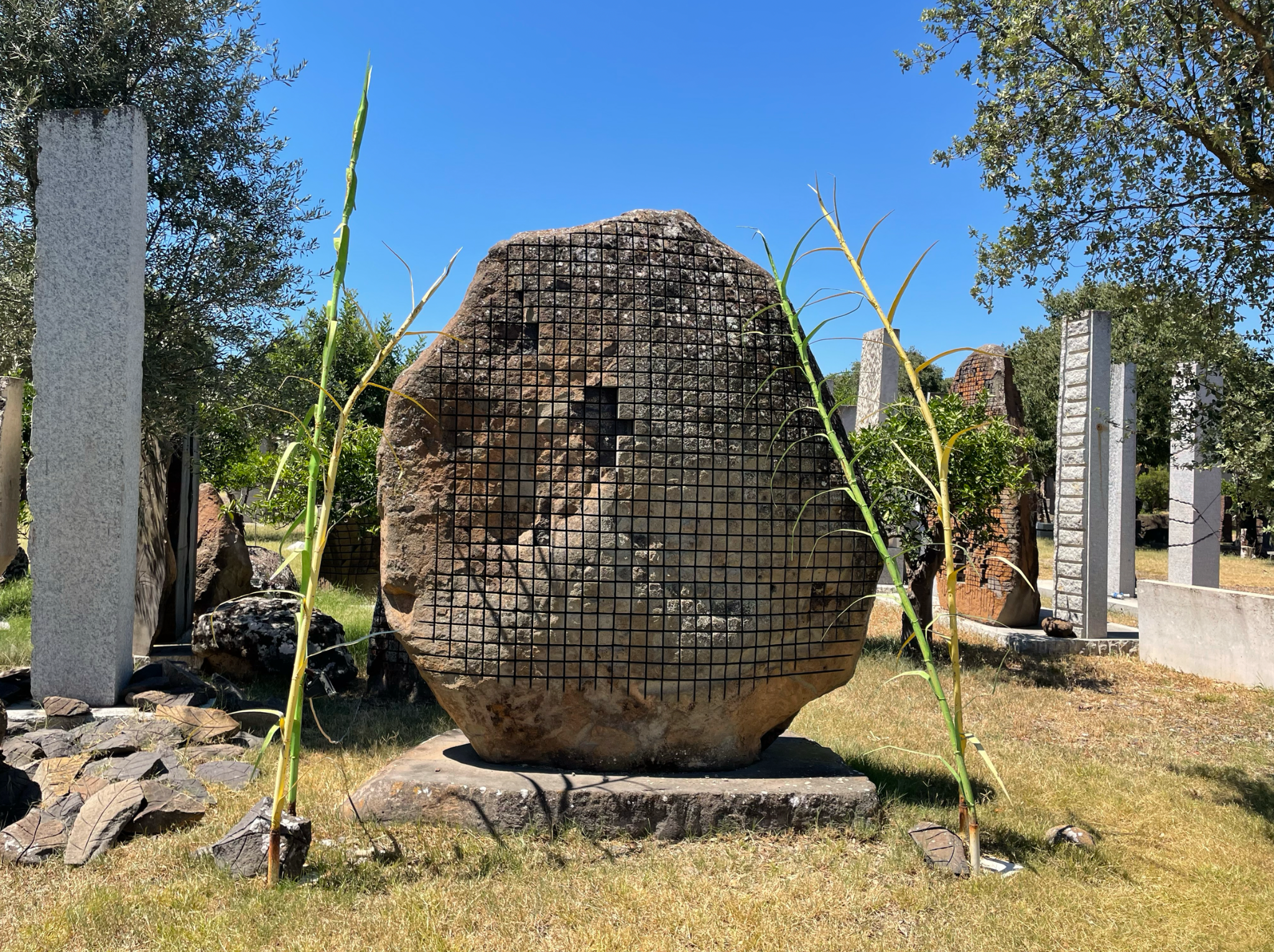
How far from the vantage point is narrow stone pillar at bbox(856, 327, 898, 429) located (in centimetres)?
1222

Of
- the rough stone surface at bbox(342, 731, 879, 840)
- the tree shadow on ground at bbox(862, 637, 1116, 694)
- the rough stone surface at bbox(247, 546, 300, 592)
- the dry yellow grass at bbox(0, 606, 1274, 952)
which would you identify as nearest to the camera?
the dry yellow grass at bbox(0, 606, 1274, 952)

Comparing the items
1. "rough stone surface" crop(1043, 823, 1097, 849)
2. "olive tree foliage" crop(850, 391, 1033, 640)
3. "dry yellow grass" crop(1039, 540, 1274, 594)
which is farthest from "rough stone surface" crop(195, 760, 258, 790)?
"dry yellow grass" crop(1039, 540, 1274, 594)

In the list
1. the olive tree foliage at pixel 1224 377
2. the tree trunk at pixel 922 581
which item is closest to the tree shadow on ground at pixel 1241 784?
the olive tree foliage at pixel 1224 377

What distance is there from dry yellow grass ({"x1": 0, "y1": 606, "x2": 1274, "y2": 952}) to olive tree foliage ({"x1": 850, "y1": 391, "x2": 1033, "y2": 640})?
3.76 m

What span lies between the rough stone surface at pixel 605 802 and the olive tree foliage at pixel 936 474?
4.60 m

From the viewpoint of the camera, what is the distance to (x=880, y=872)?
4.20 m

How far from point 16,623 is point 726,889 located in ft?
31.7

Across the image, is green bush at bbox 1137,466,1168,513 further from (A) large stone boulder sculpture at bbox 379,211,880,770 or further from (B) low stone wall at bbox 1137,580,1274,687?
(A) large stone boulder sculpture at bbox 379,211,880,770

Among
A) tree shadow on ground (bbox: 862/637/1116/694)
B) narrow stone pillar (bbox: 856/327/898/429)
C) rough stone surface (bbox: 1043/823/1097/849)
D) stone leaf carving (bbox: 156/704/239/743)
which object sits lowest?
tree shadow on ground (bbox: 862/637/1116/694)

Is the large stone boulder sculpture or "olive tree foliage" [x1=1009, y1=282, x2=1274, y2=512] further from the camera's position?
"olive tree foliage" [x1=1009, y1=282, x2=1274, y2=512]

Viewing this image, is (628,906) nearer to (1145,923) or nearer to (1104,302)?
(1145,923)

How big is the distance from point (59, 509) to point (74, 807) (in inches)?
113

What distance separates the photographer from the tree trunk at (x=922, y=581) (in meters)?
9.80

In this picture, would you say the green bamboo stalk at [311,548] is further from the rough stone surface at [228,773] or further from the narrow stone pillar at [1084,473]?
the narrow stone pillar at [1084,473]
